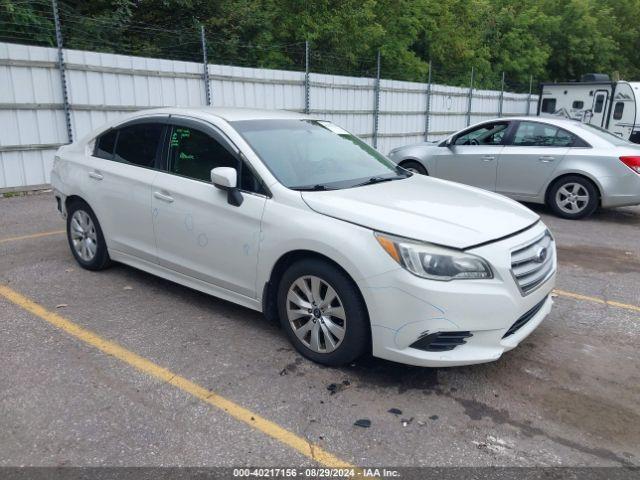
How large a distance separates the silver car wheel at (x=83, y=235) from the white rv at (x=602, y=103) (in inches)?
618

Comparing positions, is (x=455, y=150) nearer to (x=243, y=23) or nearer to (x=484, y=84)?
(x=243, y=23)

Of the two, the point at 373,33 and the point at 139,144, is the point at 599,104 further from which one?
the point at 139,144

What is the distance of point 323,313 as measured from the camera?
3.54 metres

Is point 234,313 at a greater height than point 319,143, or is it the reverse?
point 319,143

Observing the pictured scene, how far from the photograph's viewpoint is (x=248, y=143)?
13.3 ft

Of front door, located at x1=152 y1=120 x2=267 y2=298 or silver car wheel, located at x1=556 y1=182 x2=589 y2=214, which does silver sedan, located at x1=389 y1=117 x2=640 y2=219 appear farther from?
front door, located at x1=152 y1=120 x2=267 y2=298

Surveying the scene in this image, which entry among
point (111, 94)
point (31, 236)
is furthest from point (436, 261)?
point (111, 94)

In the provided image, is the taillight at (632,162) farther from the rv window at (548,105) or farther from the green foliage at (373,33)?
the rv window at (548,105)

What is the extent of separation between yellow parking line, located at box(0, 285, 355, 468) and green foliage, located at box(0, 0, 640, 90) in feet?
24.2

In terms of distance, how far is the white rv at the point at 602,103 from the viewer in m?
16.6

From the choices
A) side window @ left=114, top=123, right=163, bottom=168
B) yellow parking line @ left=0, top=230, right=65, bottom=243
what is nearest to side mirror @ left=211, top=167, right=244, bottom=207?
side window @ left=114, top=123, right=163, bottom=168

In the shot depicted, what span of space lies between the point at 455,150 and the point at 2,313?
738 centimetres

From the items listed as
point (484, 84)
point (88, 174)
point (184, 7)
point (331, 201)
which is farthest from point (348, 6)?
point (331, 201)

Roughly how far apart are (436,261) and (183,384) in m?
1.71
